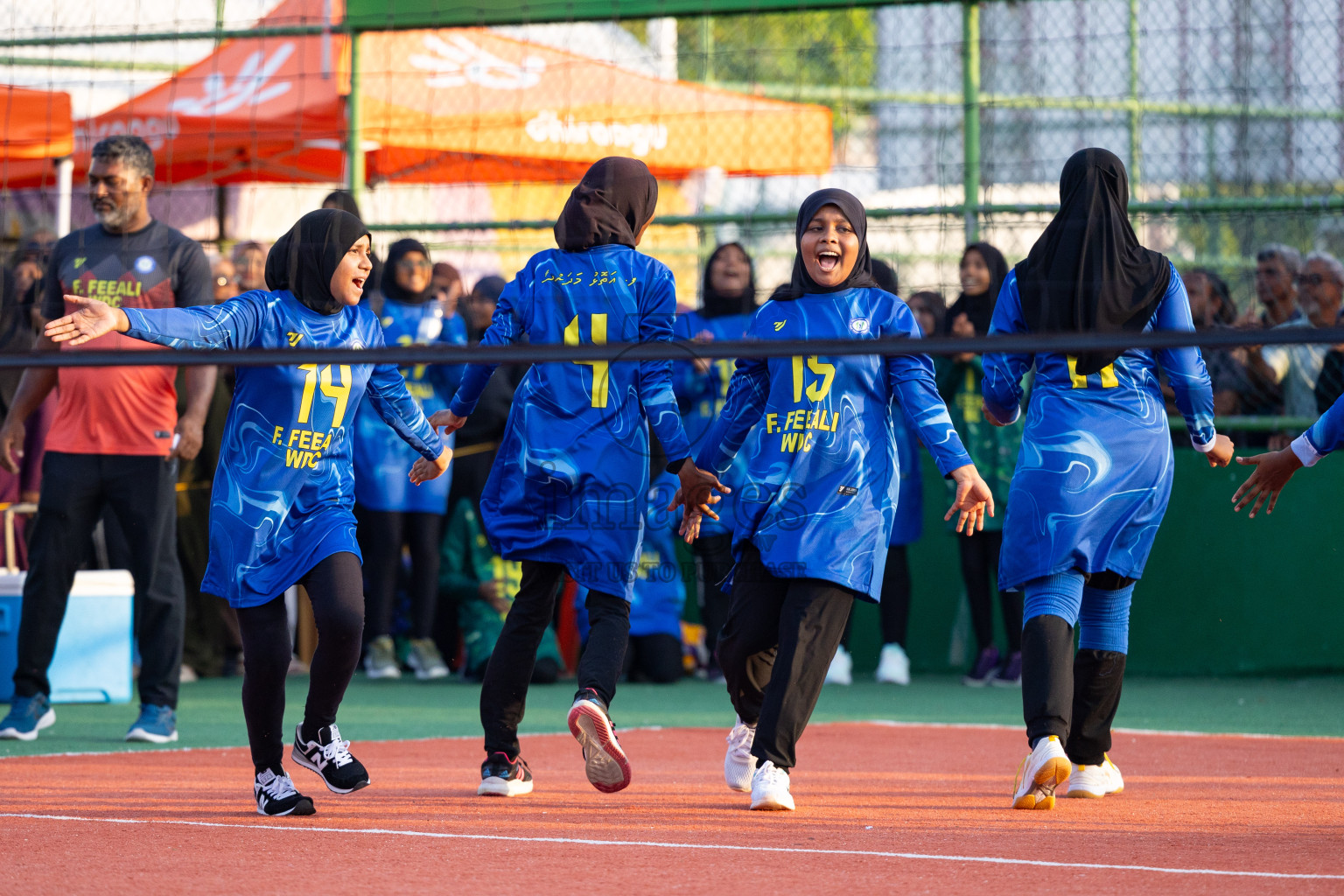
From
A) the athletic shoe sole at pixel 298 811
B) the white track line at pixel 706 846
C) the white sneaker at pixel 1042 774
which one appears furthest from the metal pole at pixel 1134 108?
the athletic shoe sole at pixel 298 811

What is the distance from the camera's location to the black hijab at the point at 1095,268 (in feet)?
17.6

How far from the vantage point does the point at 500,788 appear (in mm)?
5582

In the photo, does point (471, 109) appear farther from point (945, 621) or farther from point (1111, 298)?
point (1111, 298)

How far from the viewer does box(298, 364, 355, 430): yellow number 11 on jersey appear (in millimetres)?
5234

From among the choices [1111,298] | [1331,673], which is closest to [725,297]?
[1331,673]

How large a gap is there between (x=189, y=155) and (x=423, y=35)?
1933mm

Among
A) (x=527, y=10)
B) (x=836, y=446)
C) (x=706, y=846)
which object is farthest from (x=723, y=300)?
(x=706, y=846)

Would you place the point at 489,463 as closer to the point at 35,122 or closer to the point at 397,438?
the point at 397,438

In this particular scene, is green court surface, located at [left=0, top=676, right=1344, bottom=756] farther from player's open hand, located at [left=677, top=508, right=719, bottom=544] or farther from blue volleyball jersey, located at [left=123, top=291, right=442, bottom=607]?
player's open hand, located at [left=677, top=508, right=719, bottom=544]

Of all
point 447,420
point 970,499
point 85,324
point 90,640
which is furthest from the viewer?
point 90,640

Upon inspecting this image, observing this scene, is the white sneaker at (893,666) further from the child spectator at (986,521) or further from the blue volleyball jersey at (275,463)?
the blue volleyball jersey at (275,463)

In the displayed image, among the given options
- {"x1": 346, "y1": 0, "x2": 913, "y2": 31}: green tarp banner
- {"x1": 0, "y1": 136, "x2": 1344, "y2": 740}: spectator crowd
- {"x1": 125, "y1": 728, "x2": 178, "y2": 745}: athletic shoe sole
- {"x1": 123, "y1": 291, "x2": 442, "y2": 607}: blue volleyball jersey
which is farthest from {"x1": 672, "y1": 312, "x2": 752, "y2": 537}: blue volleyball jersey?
{"x1": 123, "y1": 291, "x2": 442, "y2": 607}: blue volleyball jersey

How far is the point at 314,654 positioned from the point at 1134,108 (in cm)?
752

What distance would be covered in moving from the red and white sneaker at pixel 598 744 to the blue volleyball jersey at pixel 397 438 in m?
5.11
